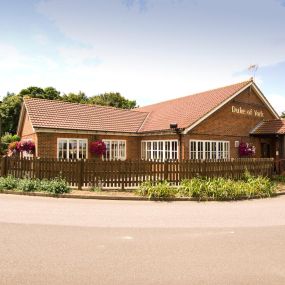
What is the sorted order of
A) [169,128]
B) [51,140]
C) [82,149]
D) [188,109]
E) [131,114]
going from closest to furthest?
[51,140] → [82,149] → [169,128] → [188,109] → [131,114]

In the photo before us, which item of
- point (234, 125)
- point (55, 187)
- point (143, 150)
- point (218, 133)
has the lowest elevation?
point (55, 187)

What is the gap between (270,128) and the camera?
74.5 feet

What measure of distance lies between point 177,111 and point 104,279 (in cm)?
1946

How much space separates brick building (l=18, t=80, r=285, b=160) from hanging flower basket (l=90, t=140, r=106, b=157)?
0.48m

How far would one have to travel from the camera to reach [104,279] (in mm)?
4621

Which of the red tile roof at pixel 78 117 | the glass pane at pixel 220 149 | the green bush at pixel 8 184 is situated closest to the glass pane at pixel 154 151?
the red tile roof at pixel 78 117

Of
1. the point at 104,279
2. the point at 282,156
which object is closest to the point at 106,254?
the point at 104,279

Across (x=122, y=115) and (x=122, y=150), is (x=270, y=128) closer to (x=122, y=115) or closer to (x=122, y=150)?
(x=122, y=150)

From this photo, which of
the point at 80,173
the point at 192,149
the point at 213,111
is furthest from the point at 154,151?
the point at 80,173

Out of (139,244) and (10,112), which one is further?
(10,112)

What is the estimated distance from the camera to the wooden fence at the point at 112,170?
1385 centimetres

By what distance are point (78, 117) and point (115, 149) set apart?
3467mm

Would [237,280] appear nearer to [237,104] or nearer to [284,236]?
[284,236]

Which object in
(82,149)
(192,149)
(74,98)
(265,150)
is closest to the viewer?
(192,149)
